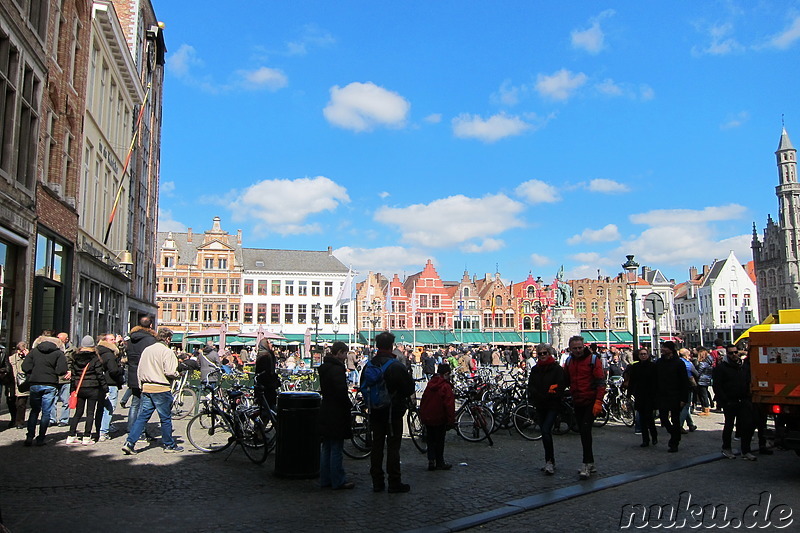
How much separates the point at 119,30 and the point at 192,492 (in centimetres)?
2169

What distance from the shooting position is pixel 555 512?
267 inches

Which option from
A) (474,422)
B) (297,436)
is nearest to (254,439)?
(297,436)

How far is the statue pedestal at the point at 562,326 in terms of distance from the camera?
40.3m

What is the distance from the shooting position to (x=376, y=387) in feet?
25.2

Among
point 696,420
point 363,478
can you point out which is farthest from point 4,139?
point 696,420

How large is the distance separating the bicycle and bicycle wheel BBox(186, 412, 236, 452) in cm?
445

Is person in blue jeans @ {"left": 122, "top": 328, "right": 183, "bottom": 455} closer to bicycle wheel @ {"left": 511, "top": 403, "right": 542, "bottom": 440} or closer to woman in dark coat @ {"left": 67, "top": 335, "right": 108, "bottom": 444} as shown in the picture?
woman in dark coat @ {"left": 67, "top": 335, "right": 108, "bottom": 444}

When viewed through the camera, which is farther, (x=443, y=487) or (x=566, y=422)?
(x=566, y=422)

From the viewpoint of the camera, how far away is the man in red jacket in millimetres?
8461

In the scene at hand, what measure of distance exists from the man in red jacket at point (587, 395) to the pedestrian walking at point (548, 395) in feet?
0.67

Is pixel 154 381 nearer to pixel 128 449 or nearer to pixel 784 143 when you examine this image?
pixel 128 449

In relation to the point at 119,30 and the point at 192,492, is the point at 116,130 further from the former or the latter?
the point at 192,492

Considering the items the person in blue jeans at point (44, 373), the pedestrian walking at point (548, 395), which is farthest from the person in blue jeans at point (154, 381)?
the pedestrian walking at point (548, 395)

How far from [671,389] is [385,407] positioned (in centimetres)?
578
